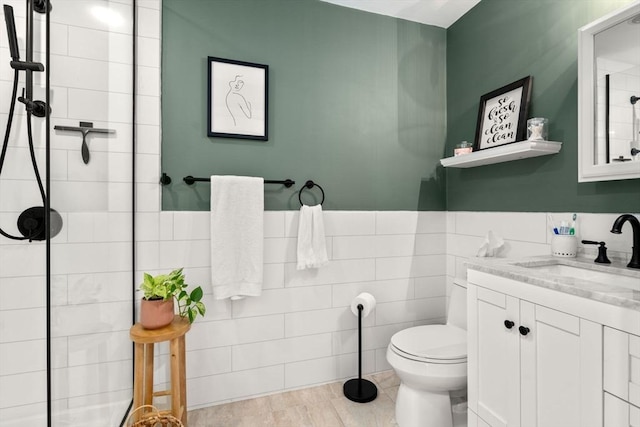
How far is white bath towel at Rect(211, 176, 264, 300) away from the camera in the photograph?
1.78 m

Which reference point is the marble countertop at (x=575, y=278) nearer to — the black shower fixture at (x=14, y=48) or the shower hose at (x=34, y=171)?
the shower hose at (x=34, y=171)

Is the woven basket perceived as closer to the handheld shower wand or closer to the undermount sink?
the handheld shower wand

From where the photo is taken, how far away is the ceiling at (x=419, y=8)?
2.09 metres

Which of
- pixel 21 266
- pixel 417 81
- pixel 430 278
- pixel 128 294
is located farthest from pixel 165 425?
pixel 417 81

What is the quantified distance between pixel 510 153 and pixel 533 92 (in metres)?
0.40

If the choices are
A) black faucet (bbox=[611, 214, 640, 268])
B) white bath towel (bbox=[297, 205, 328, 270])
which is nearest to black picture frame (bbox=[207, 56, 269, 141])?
white bath towel (bbox=[297, 205, 328, 270])

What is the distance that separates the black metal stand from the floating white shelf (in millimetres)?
1060

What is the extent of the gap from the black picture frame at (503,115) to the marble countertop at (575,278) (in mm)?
691

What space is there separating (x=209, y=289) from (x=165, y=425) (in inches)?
25.3

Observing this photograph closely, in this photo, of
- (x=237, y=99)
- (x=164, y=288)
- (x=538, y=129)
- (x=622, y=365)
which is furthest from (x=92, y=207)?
(x=538, y=129)

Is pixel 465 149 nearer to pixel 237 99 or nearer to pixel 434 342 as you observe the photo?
pixel 434 342

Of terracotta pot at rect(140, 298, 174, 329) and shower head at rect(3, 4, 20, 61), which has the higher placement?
shower head at rect(3, 4, 20, 61)

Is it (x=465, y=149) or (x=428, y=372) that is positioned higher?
(x=465, y=149)

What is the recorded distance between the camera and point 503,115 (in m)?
1.87
